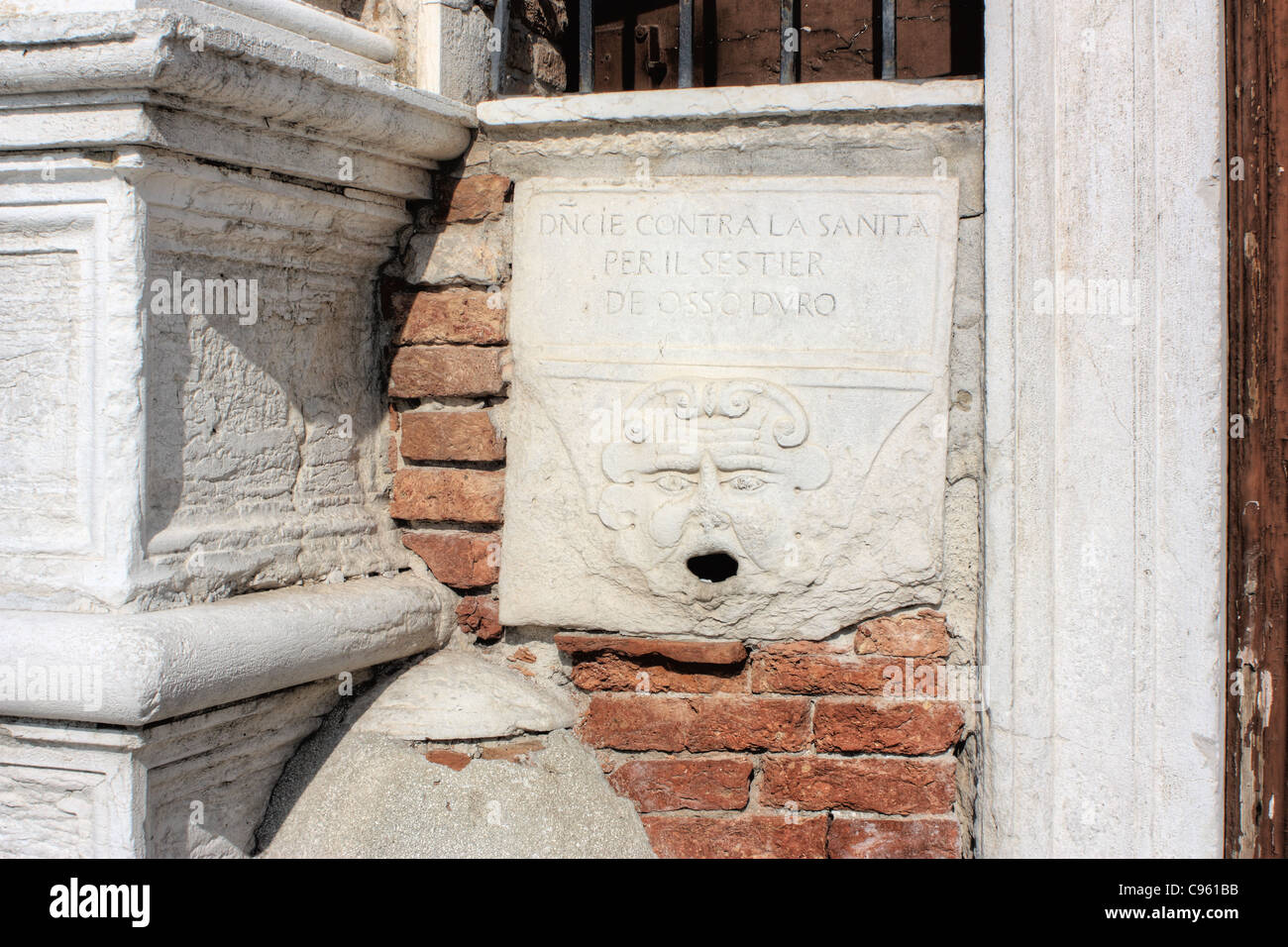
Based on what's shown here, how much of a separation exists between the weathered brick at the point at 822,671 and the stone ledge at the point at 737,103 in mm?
985

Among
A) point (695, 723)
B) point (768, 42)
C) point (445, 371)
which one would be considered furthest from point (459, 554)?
point (768, 42)

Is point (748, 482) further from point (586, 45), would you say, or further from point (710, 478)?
point (586, 45)

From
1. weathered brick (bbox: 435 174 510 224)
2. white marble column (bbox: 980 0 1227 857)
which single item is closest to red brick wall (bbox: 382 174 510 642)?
weathered brick (bbox: 435 174 510 224)

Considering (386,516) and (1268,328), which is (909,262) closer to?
(1268,328)

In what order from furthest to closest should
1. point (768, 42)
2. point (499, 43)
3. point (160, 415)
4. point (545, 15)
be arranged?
point (768, 42)
point (545, 15)
point (499, 43)
point (160, 415)

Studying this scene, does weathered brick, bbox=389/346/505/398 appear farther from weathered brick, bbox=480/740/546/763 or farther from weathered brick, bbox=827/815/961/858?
weathered brick, bbox=827/815/961/858

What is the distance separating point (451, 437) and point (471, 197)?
47 centimetres

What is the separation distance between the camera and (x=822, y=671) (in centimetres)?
200

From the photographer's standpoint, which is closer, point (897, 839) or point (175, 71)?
point (175, 71)

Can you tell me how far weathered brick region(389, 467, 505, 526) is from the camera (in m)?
2.13

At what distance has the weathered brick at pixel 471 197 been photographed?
83.4 inches

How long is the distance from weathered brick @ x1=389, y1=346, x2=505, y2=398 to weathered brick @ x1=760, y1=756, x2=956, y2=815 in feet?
3.00

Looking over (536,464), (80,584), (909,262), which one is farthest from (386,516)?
(909,262)

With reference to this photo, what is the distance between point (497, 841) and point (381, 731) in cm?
30
